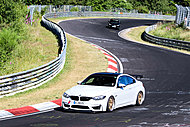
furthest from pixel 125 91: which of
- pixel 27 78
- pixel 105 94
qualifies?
pixel 27 78

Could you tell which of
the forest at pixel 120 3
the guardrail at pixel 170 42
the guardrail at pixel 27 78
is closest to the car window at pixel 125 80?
the guardrail at pixel 27 78

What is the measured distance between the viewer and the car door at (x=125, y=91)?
40.8 ft

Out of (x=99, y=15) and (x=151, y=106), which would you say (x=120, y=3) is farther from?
(x=151, y=106)

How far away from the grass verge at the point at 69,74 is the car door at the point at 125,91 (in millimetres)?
3425

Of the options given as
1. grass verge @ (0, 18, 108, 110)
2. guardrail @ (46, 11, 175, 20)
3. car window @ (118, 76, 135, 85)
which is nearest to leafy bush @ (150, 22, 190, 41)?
grass verge @ (0, 18, 108, 110)

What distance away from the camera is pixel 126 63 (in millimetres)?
24234

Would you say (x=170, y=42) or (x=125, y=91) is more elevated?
(x=125, y=91)

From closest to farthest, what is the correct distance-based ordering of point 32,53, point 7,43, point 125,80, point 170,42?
point 125,80 → point 32,53 → point 7,43 → point 170,42

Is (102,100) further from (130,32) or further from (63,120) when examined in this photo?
(130,32)

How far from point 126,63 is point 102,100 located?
13023 mm

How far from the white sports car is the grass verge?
116 inches

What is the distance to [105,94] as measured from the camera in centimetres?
1158

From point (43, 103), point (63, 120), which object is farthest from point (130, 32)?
point (63, 120)

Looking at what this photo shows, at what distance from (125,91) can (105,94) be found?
1.48 m
